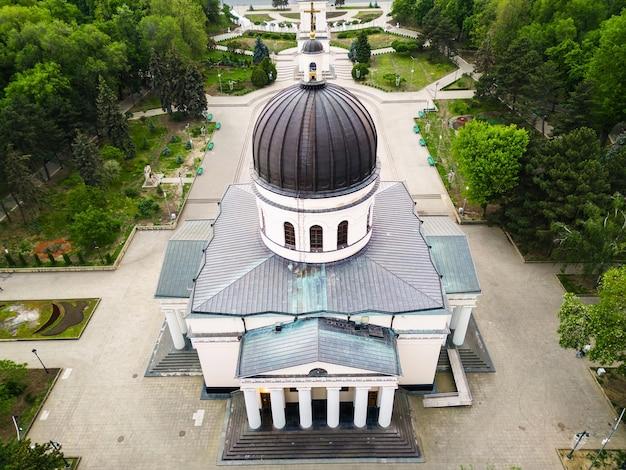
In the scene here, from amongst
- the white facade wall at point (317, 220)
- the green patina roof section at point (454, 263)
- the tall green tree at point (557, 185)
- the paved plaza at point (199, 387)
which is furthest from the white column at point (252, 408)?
the tall green tree at point (557, 185)

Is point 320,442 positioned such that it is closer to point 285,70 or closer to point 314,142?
point 314,142

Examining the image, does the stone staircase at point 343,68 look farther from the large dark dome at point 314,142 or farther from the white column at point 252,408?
the white column at point 252,408

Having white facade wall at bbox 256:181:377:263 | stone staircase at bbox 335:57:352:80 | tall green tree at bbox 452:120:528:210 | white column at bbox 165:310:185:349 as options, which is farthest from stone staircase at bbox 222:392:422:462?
stone staircase at bbox 335:57:352:80

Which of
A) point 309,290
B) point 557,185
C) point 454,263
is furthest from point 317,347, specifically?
point 557,185

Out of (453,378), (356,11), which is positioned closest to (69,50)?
(453,378)

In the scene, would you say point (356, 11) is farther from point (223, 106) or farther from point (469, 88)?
point (223, 106)

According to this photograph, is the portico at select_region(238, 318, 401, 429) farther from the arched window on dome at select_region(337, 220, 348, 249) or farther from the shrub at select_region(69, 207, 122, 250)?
the shrub at select_region(69, 207, 122, 250)

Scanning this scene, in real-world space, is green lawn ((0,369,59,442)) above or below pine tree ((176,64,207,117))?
below
